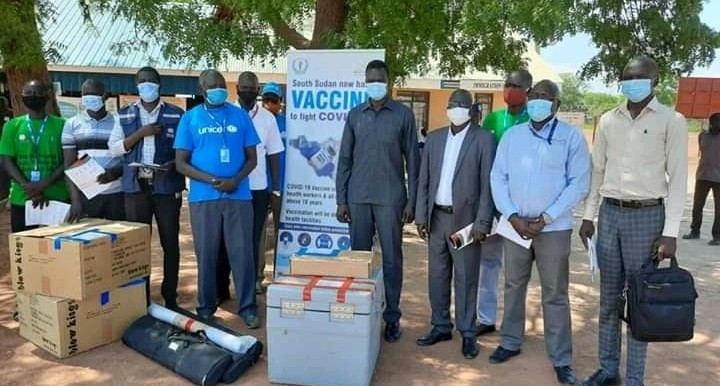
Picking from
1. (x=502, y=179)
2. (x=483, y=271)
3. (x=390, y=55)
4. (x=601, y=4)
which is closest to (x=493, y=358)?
(x=483, y=271)

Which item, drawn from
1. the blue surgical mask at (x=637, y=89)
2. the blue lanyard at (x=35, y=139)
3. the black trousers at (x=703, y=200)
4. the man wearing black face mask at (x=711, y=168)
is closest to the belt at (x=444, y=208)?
the blue surgical mask at (x=637, y=89)

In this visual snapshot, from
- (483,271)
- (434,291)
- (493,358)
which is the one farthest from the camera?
(483,271)

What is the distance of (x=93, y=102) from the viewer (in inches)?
183

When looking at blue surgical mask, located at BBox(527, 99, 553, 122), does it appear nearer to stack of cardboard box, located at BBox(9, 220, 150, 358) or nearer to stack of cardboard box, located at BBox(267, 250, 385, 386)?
stack of cardboard box, located at BBox(267, 250, 385, 386)

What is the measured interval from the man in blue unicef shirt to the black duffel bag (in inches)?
19.1

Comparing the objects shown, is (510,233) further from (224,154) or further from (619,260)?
(224,154)

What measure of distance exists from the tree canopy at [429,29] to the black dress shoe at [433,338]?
9.57 feet

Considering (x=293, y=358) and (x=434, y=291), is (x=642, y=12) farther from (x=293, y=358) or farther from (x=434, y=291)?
(x=293, y=358)

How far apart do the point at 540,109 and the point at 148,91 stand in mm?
2838

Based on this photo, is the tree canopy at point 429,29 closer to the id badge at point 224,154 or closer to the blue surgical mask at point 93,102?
the blue surgical mask at point 93,102

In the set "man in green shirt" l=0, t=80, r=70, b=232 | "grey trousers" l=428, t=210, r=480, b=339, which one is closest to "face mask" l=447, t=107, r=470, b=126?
"grey trousers" l=428, t=210, r=480, b=339

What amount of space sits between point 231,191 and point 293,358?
4.47ft

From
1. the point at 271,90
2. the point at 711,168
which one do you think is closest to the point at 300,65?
the point at 271,90

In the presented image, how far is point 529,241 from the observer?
3.82 m
